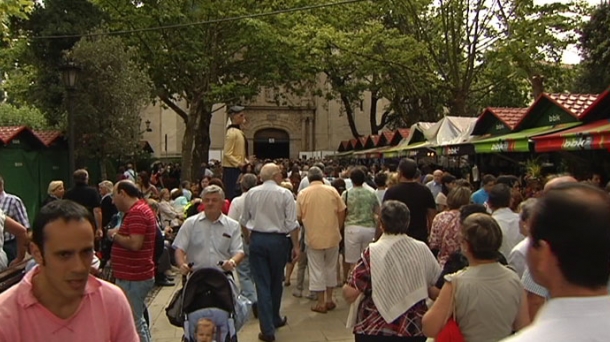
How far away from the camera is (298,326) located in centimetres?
736

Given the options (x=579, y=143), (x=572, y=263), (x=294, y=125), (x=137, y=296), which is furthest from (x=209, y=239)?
(x=294, y=125)

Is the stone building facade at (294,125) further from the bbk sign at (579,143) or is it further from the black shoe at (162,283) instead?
the bbk sign at (579,143)

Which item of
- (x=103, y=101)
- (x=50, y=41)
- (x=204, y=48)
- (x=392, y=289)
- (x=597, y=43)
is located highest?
(x=597, y=43)

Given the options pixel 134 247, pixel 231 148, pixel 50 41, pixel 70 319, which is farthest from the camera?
pixel 50 41

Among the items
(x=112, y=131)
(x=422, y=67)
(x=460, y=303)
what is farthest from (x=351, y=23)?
(x=460, y=303)

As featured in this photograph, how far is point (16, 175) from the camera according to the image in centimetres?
1597

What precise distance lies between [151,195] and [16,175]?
534cm

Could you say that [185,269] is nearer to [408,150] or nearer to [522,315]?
[522,315]

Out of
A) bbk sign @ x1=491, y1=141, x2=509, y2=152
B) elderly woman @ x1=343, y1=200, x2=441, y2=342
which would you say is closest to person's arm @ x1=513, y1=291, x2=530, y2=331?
elderly woman @ x1=343, y1=200, x2=441, y2=342

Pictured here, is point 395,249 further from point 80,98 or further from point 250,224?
point 80,98

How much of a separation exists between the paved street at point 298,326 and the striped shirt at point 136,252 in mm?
1654

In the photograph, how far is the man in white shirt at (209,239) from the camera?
5.44 meters

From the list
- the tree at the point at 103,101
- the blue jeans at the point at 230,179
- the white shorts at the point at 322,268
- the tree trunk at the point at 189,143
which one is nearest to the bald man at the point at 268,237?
the white shorts at the point at 322,268

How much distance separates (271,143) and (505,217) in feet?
152
